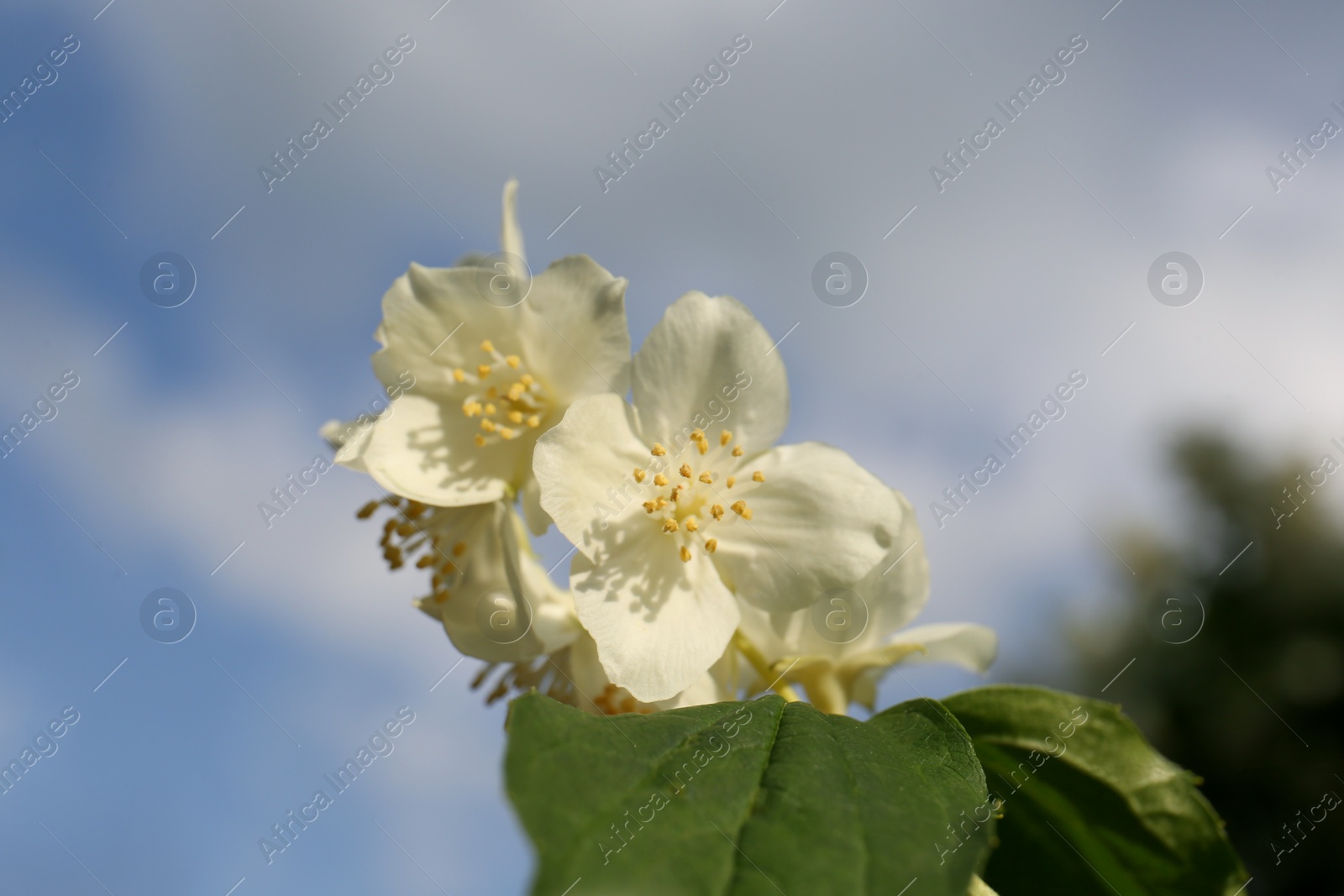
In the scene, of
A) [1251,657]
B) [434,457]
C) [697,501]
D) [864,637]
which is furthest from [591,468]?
[1251,657]

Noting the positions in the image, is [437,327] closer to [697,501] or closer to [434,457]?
[434,457]

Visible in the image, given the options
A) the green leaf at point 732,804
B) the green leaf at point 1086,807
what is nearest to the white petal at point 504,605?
the green leaf at point 732,804

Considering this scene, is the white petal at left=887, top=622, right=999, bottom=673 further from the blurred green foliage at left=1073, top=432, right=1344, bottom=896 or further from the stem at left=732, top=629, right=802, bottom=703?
the blurred green foliage at left=1073, top=432, right=1344, bottom=896

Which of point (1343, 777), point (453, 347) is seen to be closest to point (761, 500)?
point (453, 347)

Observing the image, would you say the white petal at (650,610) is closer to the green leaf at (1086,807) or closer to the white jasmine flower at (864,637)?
the white jasmine flower at (864,637)

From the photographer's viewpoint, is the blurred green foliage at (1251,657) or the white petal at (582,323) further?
the blurred green foliage at (1251,657)

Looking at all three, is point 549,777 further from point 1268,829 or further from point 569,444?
point 1268,829

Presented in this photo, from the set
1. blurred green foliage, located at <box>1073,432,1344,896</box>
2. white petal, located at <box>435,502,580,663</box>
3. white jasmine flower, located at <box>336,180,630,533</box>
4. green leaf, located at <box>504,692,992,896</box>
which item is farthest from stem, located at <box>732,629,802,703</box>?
blurred green foliage, located at <box>1073,432,1344,896</box>
